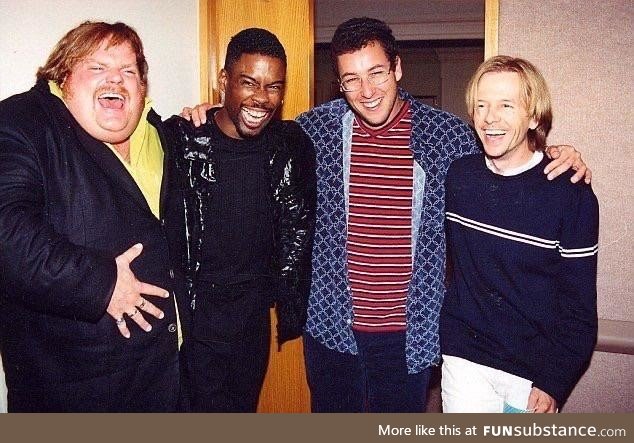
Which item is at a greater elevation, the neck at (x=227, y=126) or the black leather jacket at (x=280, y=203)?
the neck at (x=227, y=126)

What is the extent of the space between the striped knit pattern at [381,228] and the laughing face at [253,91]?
14.7 inches

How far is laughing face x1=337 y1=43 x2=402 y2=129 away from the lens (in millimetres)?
1937

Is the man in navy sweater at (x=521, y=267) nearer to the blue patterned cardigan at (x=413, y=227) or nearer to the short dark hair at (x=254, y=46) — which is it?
the blue patterned cardigan at (x=413, y=227)

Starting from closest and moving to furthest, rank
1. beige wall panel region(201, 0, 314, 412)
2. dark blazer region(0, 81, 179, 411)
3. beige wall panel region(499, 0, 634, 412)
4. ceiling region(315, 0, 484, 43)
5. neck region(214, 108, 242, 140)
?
dark blazer region(0, 81, 179, 411) → neck region(214, 108, 242, 140) → beige wall panel region(499, 0, 634, 412) → beige wall panel region(201, 0, 314, 412) → ceiling region(315, 0, 484, 43)

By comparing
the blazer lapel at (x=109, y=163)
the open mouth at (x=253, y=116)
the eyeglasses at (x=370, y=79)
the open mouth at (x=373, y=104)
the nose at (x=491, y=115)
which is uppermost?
the eyeglasses at (x=370, y=79)

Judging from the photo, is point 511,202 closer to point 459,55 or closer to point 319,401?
point 319,401

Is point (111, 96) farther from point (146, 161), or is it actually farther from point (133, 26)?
point (133, 26)

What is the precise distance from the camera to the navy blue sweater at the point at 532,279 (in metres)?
1.63

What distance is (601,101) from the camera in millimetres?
2340

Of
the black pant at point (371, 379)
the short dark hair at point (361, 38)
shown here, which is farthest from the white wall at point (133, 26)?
the black pant at point (371, 379)

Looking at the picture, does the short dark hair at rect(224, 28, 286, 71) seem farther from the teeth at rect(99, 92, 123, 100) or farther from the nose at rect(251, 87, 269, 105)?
the teeth at rect(99, 92, 123, 100)

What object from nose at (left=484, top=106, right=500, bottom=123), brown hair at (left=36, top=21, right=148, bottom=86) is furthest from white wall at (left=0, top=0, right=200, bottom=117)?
nose at (left=484, top=106, right=500, bottom=123)

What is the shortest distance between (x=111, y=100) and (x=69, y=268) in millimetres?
510

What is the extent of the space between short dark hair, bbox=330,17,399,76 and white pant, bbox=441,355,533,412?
3.54ft
